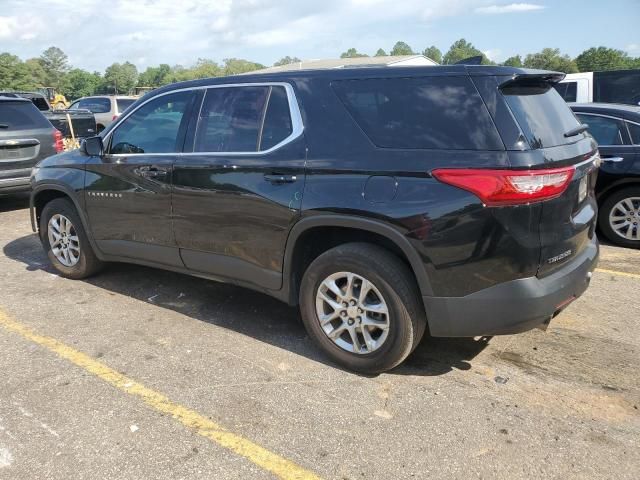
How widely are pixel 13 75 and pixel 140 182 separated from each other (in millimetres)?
130995

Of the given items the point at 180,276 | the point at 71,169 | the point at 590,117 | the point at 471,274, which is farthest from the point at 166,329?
the point at 590,117

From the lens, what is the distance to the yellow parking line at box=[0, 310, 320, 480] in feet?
8.48

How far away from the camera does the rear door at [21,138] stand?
801cm

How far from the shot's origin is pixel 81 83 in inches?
6363

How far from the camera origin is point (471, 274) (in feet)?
9.43

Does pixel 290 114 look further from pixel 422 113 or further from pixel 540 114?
pixel 540 114

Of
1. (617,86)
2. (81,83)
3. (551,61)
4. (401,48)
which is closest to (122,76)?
(81,83)

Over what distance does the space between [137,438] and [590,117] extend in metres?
5.90

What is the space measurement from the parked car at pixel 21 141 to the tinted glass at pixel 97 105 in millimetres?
10587

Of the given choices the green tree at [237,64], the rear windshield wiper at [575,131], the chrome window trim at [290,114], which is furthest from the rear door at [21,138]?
the green tree at [237,64]

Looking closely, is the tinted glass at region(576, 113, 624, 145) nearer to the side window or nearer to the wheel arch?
the wheel arch

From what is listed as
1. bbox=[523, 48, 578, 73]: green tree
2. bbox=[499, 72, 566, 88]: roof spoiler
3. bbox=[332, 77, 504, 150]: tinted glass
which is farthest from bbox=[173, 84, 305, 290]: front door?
bbox=[523, 48, 578, 73]: green tree

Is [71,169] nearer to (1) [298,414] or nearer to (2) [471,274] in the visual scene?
(1) [298,414]

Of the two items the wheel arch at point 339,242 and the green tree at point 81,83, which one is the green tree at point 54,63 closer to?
the green tree at point 81,83
